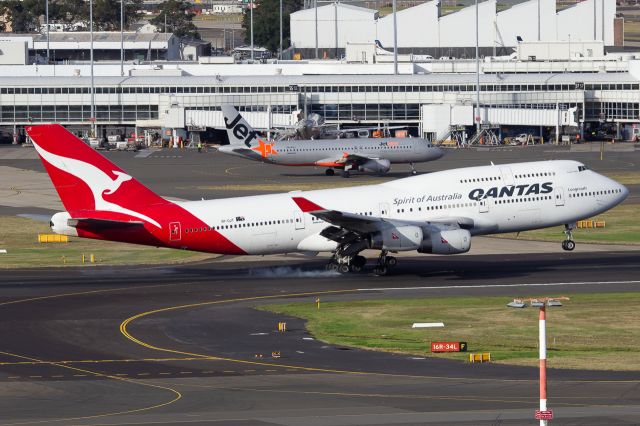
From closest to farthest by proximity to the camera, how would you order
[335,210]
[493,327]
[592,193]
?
[493,327] < [335,210] < [592,193]

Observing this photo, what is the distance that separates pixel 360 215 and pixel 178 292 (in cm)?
1002

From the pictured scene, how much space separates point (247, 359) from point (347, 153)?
287ft

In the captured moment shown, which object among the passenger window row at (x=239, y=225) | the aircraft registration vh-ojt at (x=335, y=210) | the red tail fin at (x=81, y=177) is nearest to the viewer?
the red tail fin at (x=81, y=177)

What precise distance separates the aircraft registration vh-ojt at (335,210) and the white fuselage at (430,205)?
52mm

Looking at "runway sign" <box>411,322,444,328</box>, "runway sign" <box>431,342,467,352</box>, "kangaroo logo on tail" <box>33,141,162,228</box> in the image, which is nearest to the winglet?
"kangaroo logo on tail" <box>33,141,162,228</box>

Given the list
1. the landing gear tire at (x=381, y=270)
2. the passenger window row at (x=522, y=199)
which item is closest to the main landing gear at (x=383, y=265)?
the landing gear tire at (x=381, y=270)

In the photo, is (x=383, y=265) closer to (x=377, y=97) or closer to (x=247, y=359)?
(x=247, y=359)

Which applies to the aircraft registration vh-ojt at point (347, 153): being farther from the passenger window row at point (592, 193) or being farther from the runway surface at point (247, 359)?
the passenger window row at point (592, 193)

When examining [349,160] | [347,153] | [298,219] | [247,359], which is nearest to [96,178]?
[298,219]

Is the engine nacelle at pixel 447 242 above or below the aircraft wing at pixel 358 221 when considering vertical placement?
below

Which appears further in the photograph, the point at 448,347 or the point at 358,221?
the point at 358,221

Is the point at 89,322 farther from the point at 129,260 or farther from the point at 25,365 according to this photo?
the point at 129,260

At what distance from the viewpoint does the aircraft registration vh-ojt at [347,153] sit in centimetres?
13588

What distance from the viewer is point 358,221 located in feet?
224
